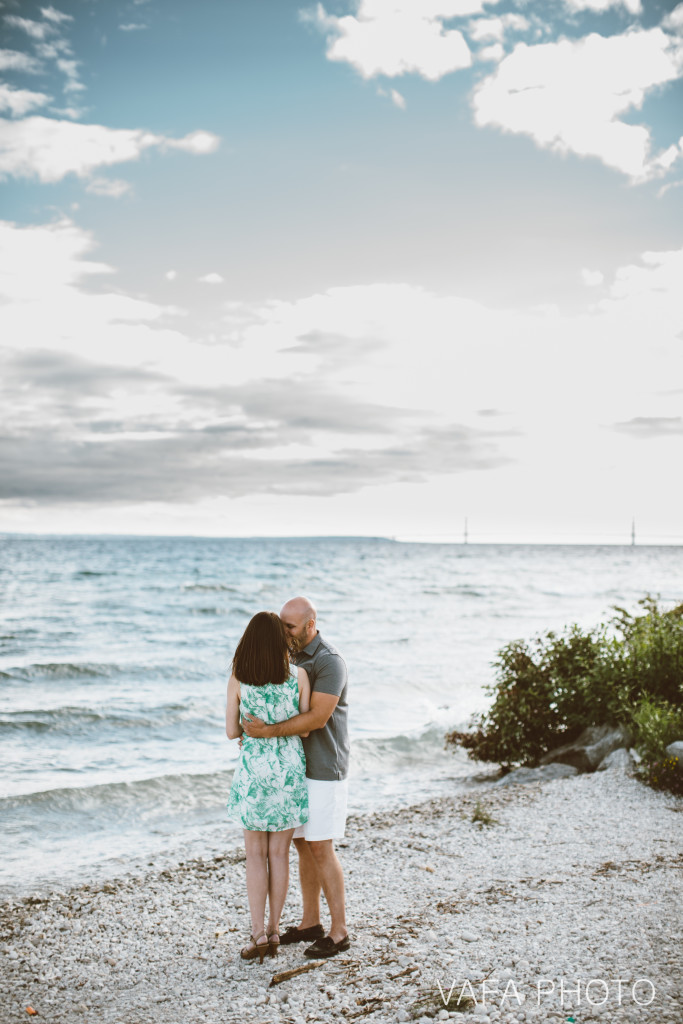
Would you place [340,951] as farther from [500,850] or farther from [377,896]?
[500,850]

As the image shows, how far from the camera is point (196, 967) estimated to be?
487 cm

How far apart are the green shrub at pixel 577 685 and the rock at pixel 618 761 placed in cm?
37

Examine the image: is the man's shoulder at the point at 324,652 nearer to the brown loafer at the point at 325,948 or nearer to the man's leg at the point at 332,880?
the man's leg at the point at 332,880

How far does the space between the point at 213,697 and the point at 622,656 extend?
356 inches

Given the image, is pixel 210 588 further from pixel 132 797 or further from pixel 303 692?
pixel 303 692

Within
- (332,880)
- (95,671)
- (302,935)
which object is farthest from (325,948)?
(95,671)

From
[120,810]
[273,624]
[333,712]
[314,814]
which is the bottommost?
[120,810]

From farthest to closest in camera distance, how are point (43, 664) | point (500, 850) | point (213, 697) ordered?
point (43, 664) < point (213, 697) < point (500, 850)

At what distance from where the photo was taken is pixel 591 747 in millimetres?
9148

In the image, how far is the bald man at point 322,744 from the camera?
4586 millimetres

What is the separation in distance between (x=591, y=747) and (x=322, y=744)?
18.7ft

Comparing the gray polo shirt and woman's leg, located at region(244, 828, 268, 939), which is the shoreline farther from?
the gray polo shirt

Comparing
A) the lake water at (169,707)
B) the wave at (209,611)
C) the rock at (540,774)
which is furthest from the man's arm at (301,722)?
the wave at (209,611)

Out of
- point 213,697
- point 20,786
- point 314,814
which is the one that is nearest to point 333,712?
point 314,814
